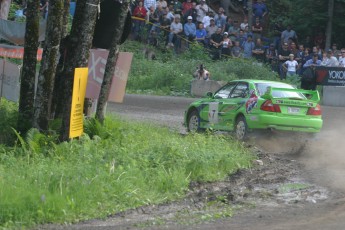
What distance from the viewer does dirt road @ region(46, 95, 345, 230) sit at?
1038 cm

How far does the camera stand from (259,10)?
39094 mm

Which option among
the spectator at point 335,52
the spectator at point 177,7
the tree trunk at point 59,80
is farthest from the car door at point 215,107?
the spectator at point 177,7

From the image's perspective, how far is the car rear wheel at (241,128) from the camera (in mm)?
19688

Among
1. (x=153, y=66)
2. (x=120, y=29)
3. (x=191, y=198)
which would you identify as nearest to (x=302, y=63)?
(x=153, y=66)

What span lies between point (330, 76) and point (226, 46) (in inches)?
248

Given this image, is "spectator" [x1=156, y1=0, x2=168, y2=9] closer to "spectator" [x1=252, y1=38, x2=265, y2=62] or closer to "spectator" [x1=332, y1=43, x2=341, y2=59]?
"spectator" [x1=252, y1=38, x2=265, y2=62]

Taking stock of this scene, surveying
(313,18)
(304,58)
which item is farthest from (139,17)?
(313,18)

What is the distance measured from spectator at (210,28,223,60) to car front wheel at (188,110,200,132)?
15.5 meters

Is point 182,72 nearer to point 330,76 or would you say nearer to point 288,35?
point 288,35

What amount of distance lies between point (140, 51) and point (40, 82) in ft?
75.9

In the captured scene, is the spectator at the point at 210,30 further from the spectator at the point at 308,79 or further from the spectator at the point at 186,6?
the spectator at the point at 308,79

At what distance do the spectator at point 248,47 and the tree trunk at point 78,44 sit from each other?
2206 centimetres

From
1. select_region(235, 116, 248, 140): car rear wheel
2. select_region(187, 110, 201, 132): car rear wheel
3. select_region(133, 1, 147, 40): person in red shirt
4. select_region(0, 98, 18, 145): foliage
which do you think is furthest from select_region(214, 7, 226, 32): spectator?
select_region(0, 98, 18, 145): foliage

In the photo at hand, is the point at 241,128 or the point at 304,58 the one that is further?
the point at 304,58
